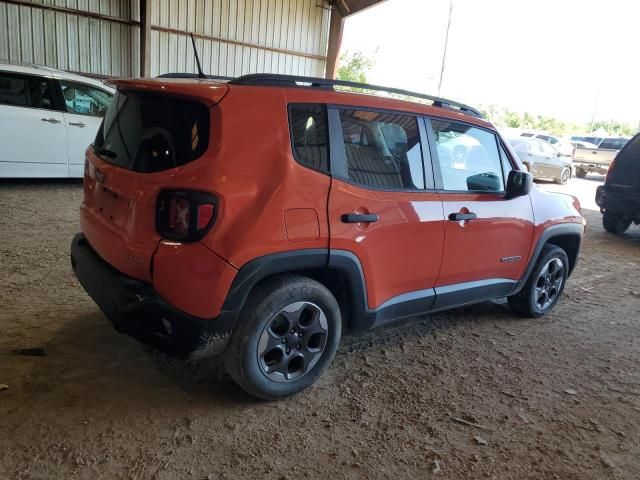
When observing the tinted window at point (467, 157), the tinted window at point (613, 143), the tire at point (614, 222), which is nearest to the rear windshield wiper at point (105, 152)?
the tinted window at point (467, 157)

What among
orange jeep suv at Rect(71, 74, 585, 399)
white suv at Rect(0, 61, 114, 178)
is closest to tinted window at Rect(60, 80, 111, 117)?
white suv at Rect(0, 61, 114, 178)

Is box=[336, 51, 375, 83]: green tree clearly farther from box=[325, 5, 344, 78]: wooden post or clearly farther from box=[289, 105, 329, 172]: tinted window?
box=[289, 105, 329, 172]: tinted window

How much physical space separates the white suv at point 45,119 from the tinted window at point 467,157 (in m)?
6.94

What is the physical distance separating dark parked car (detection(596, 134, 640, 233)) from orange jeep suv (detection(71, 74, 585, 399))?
5747 mm

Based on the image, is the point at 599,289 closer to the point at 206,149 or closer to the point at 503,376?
the point at 503,376

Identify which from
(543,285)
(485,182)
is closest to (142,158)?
(485,182)

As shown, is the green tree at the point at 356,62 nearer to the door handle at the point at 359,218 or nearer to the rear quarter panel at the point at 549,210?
the rear quarter panel at the point at 549,210

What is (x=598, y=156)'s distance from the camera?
1941 cm

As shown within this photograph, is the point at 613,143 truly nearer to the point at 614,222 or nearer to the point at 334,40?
the point at 334,40

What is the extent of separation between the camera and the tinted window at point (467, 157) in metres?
3.43

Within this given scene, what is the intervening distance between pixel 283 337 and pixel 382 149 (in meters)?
1.26

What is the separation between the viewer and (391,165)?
10.2ft

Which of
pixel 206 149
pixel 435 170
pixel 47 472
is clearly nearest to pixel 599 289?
pixel 435 170

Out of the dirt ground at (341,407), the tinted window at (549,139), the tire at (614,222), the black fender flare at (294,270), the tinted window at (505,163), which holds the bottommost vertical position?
the dirt ground at (341,407)
